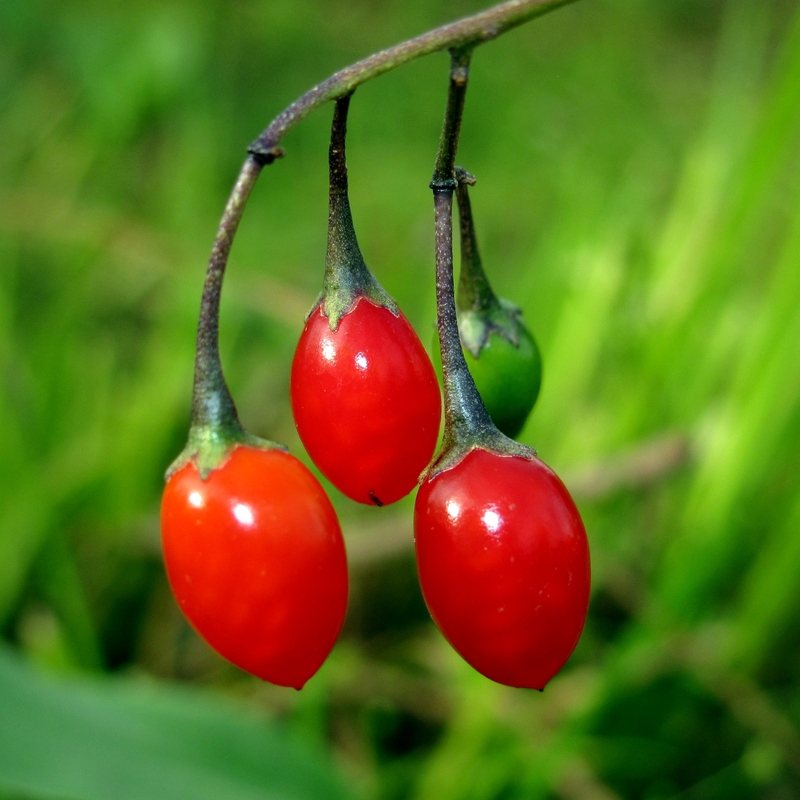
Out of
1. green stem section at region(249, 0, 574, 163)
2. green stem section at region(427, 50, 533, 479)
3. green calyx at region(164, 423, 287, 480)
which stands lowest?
green calyx at region(164, 423, 287, 480)

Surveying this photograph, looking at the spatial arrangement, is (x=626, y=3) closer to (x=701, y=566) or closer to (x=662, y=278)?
(x=662, y=278)

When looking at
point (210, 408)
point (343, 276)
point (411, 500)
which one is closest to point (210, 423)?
point (210, 408)

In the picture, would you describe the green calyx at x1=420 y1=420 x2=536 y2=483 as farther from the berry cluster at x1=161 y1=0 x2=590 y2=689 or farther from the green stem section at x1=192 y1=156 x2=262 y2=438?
the green stem section at x1=192 y1=156 x2=262 y2=438

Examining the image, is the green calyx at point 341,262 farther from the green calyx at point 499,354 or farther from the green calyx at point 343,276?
the green calyx at point 499,354

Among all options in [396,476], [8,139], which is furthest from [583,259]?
[8,139]

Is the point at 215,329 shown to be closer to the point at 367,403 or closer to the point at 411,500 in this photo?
the point at 367,403

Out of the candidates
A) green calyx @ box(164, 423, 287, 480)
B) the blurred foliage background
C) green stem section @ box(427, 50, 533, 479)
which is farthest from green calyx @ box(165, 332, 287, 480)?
the blurred foliage background

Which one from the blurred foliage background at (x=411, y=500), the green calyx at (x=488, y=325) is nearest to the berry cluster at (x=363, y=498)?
the green calyx at (x=488, y=325)
